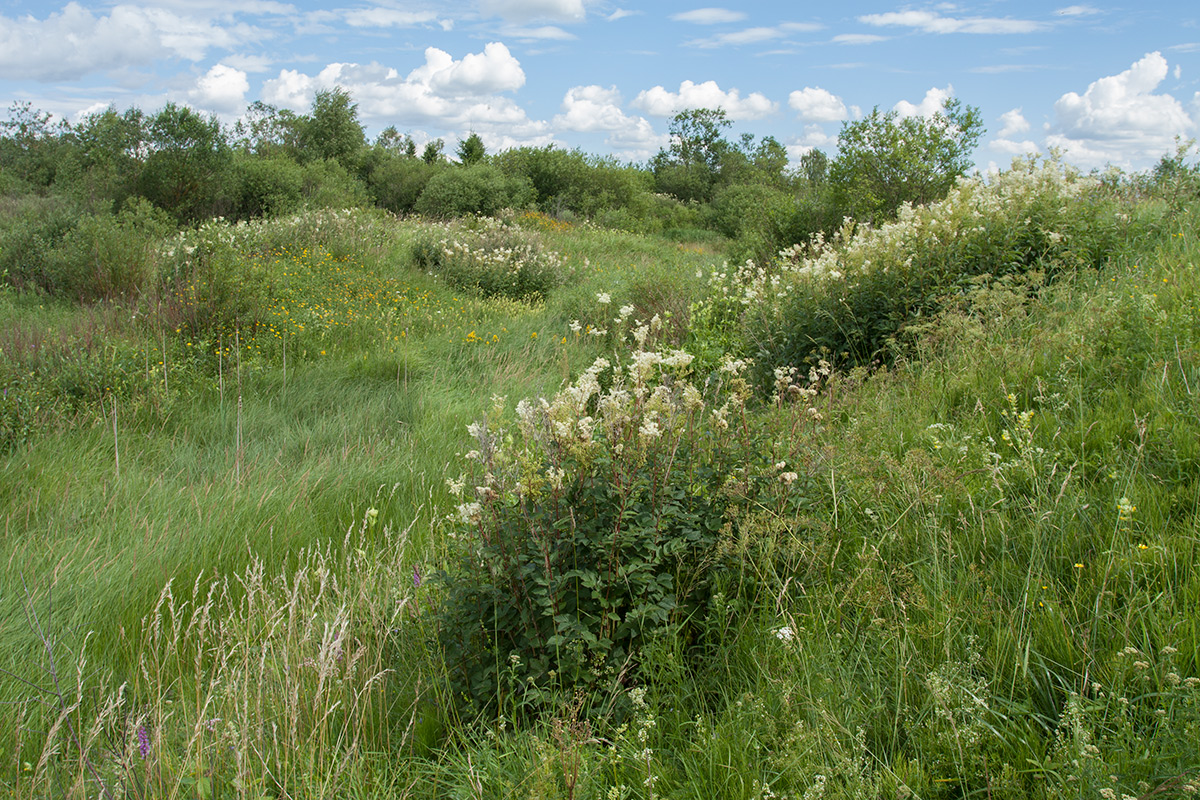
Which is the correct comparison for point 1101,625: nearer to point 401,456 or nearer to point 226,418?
point 401,456

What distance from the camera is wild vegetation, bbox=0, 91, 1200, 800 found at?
6.19 ft

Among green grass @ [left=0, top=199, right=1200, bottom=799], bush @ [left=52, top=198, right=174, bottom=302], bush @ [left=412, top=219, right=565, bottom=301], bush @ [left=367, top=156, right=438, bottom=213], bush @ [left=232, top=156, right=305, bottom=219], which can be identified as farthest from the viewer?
bush @ [left=367, top=156, right=438, bottom=213]

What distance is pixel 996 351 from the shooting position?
421 centimetres

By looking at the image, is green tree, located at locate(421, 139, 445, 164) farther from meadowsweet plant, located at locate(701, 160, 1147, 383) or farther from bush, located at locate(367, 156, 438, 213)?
meadowsweet plant, located at locate(701, 160, 1147, 383)

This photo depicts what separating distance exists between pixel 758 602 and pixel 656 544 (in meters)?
0.55

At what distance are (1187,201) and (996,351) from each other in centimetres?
518

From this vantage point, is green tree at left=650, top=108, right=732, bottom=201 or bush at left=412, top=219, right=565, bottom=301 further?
green tree at left=650, top=108, right=732, bottom=201

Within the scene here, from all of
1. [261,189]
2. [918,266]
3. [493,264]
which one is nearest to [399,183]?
[261,189]

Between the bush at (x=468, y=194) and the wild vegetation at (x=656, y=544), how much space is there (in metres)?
18.3

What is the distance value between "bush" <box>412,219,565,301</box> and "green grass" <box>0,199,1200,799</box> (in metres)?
6.65

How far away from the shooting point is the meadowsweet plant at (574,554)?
87.4 inches

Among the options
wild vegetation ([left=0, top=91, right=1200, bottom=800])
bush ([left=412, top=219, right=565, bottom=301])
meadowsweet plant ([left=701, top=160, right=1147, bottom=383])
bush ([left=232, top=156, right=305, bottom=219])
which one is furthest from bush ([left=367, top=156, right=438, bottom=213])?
meadowsweet plant ([left=701, top=160, right=1147, bottom=383])

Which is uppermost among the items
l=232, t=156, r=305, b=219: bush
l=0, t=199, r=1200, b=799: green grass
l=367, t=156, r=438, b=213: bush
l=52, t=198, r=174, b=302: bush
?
l=367, t=156, r=438, b=213: bush

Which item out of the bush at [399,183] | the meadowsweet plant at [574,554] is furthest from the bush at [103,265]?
the bush at [399,183]
